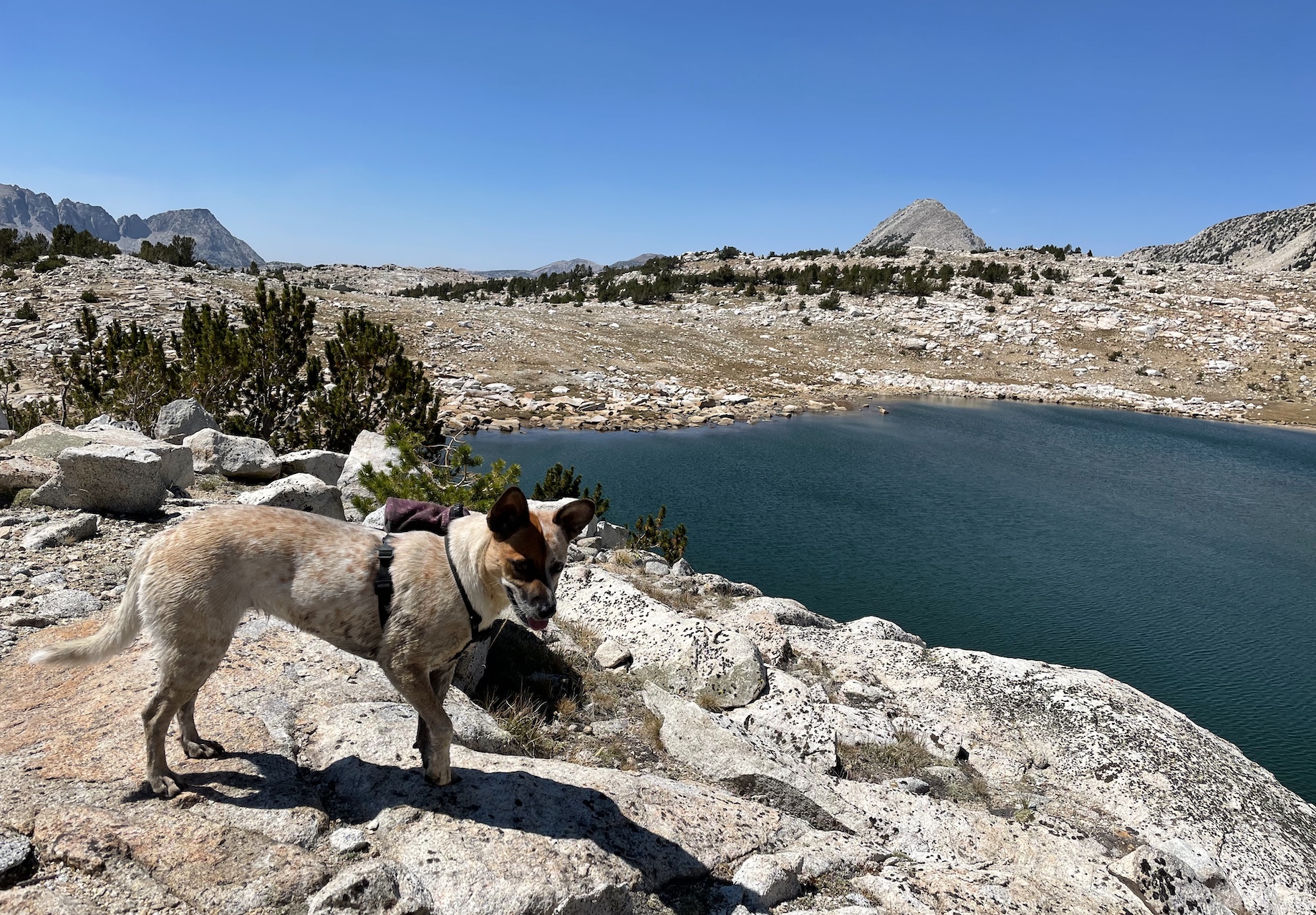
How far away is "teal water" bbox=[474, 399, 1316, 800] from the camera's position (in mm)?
16031

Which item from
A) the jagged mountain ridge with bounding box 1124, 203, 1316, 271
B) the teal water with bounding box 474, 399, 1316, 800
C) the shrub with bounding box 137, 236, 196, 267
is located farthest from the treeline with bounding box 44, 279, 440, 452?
the jagged mountain ridge with bounding box 1124, 203, 1316, 271

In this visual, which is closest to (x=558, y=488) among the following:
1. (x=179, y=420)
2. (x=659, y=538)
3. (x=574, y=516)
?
(x=659, y=538)

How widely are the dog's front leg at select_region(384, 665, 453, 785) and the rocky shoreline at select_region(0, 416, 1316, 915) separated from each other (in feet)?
0.63

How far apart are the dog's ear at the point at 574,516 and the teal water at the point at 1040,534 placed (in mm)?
14458

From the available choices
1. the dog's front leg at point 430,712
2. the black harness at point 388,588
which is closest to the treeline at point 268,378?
the dog's front leg at point 430,712

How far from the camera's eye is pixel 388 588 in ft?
13.9

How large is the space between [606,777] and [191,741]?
9.60ft

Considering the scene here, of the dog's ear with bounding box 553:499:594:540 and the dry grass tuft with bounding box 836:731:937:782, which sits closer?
the dog's ear with bounding box 553:499:594:540

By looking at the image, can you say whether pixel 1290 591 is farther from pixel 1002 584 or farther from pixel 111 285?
pixel 111 285

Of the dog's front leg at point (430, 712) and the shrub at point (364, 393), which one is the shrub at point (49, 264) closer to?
the shrub at point (364, 393)

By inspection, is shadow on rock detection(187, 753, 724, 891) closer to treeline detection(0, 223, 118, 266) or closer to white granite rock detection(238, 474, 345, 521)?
white granite rock detection(238, 474, 345, 521)

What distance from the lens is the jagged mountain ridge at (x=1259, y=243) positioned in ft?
311

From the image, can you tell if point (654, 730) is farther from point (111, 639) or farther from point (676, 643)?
point (111, 639)

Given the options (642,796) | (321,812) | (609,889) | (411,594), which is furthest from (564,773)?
(411,594)
